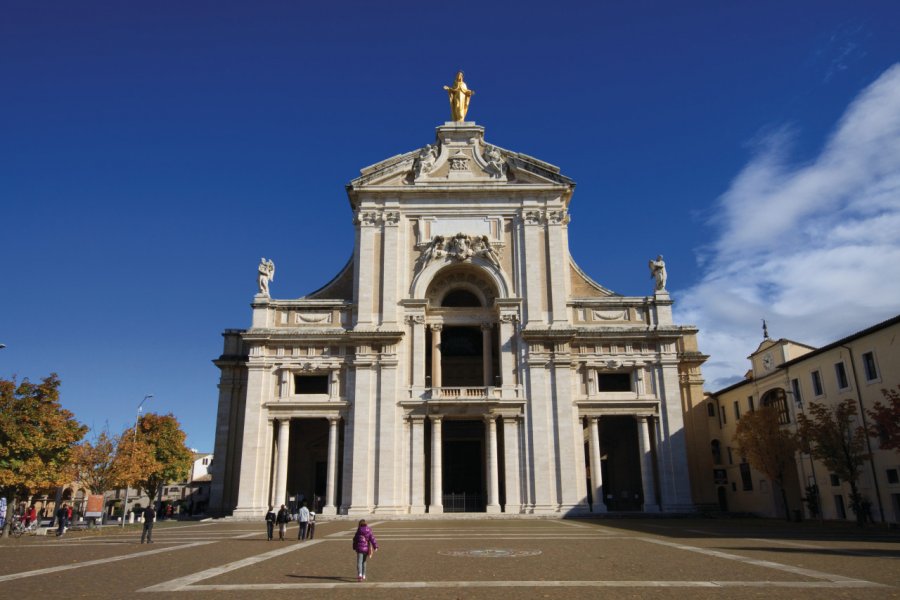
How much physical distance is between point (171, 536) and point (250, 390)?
1481 centimetres

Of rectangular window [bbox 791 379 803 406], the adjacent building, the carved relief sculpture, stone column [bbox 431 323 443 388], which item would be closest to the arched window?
the adjacent building

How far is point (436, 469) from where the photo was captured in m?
41.3

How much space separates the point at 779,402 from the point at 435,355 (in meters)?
22.8

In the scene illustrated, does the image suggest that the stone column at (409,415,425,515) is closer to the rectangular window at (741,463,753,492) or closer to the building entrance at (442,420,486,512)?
the building entrance at (442,420,486,512)

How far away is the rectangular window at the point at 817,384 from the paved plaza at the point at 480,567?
15.1m

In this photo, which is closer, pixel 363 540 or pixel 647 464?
pixel 363 540

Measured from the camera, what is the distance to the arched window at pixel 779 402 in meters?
42.8

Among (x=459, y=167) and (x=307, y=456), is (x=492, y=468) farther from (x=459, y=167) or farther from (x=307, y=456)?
(x=459, y=167)

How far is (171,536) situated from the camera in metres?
29.0

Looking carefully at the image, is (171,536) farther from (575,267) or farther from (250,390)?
(575,267)

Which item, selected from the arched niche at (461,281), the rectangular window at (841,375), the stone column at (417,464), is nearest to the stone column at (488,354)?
the arched niche at (461,281)

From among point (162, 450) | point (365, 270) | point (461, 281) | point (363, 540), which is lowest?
point (363, 540)

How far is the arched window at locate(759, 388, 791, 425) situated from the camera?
42750mm

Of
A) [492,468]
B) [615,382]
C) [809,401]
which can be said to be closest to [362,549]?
[492,468]
